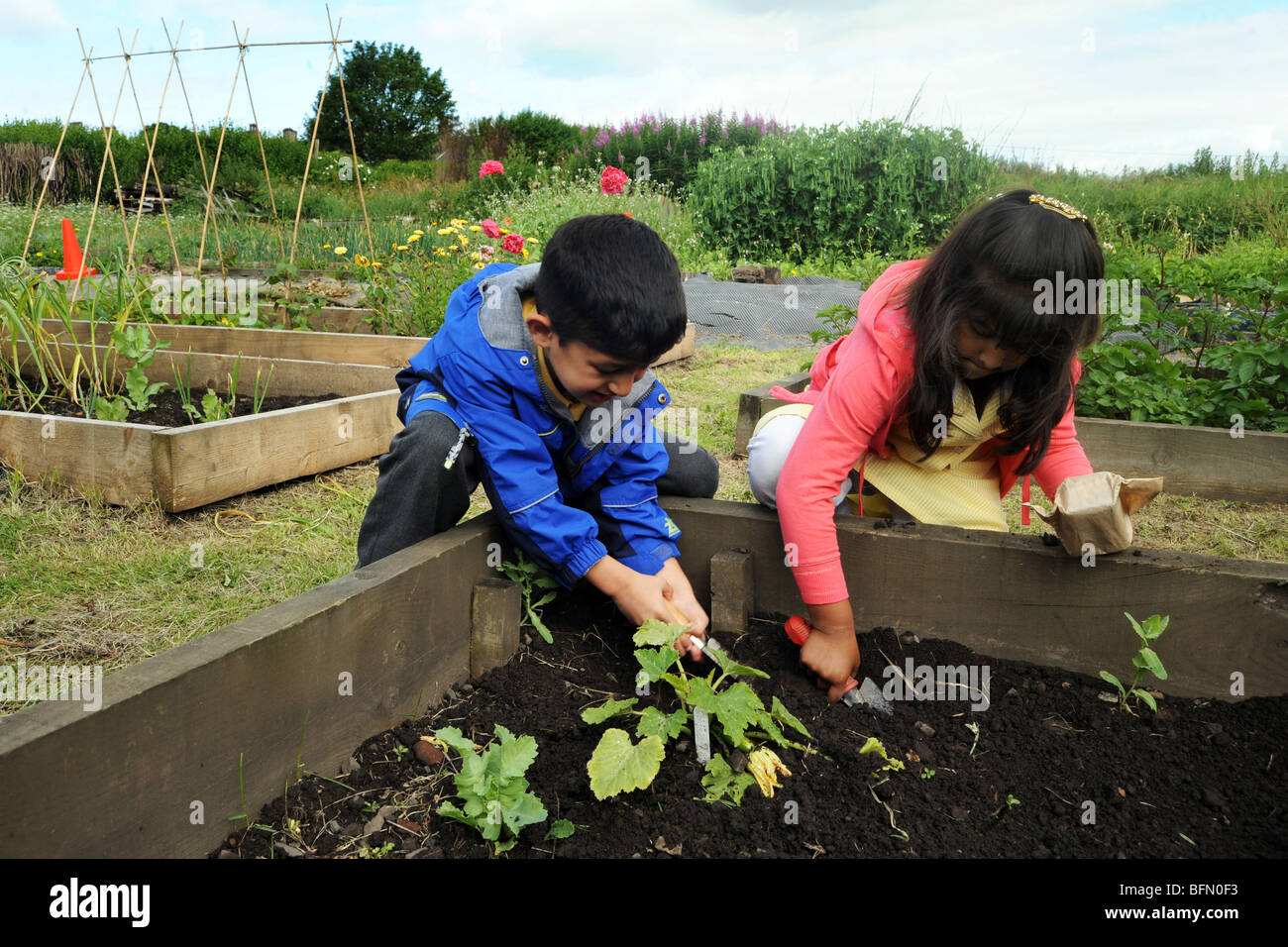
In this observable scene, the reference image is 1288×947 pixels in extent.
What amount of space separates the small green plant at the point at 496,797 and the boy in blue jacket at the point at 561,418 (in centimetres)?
51

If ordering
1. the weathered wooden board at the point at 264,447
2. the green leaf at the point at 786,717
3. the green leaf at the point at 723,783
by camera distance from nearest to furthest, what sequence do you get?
the green leaf at the point at 723,783
the green leaf at the point at 786,717
the weathered wooden board at the point at 264,447

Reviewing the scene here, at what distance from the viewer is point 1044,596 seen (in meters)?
1.78

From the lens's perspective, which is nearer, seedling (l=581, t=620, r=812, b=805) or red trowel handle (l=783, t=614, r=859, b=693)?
seedling (l=581, t=620, r=812, b=805)

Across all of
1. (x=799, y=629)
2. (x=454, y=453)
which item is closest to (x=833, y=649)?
(x=799, y=629)

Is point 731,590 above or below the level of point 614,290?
below

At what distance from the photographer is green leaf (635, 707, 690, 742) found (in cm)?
150

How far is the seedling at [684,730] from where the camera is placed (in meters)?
1.38

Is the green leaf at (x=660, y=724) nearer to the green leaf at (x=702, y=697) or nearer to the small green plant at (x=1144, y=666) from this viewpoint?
the green leaf at (x=702, y=697)

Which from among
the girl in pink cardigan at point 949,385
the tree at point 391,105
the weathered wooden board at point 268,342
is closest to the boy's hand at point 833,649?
the girl in pink cardigan at point 949,385

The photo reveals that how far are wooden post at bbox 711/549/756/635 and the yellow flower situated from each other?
0.45 meters

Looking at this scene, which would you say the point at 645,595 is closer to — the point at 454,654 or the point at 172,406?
the point at 454,654

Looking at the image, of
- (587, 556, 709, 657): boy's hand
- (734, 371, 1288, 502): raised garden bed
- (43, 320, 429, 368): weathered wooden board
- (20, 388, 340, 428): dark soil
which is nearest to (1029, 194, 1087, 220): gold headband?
(587, 556, 709, 657): boy's hand

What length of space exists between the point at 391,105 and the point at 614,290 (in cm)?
3798

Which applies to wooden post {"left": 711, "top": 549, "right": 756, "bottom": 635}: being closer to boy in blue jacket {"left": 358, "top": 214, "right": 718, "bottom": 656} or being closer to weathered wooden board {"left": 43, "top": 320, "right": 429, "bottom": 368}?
boy in blue jacket {"left": 358, "top": 214, "right": 718, "bottom": 656}
